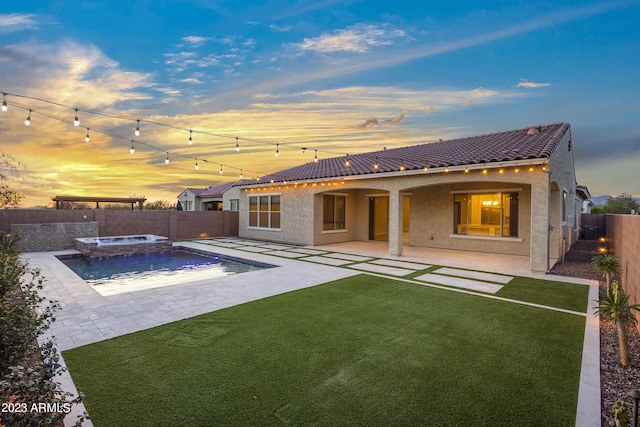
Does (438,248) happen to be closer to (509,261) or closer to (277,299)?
(509,261)

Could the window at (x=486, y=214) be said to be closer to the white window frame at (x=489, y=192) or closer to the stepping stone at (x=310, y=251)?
the white window frame at (x=489, y=192)

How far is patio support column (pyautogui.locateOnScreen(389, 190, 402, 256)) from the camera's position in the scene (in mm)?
11047

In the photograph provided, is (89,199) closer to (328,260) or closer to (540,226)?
(328,260)

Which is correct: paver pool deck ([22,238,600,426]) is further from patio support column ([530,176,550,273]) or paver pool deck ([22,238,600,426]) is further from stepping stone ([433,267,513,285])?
patio support column ([530,176,550,273])

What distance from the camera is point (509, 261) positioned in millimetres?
10141

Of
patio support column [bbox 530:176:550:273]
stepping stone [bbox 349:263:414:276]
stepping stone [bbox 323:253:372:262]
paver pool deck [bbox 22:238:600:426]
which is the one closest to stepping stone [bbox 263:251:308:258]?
paver pool deck [bbox 22:238:600:426]

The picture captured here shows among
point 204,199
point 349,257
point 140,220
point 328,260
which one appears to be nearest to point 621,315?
point 328,260

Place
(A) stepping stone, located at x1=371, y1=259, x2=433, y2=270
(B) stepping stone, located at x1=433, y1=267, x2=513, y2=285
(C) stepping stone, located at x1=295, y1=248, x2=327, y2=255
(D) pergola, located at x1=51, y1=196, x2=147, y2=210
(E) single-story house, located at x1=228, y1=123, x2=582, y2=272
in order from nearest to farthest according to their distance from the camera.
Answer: (B) stepping stone, located at x1=433, y1=267, x2=513, y2=285
(E) single-story house, located at x1=228, y1=123, x2=582, y2=272
(A) stepping stone, located at x1=371, y1=259, x2=433, y2=270
(C) stepping stone, located at x1=295, y1=248, x2=327, y2=255
(D) pergola, located at x1=51, y1=196, x2=147, y2=210

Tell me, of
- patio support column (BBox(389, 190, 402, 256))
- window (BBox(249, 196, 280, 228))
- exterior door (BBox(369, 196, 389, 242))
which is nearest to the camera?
patio support column (BBox(389, 190, 402, 256))

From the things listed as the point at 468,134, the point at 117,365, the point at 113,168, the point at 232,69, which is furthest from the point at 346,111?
the point at 113,168

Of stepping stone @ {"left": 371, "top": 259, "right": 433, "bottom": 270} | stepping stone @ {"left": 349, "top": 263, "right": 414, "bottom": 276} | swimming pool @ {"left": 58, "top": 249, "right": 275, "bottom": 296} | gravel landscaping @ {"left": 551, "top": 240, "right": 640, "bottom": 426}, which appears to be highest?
stepping stone @ {"left": 371, "top": 259, "right": 433, "bottom": 270}

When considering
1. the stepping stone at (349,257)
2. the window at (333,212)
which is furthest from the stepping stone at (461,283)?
the window at (333,212)

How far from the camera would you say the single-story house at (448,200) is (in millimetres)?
8734

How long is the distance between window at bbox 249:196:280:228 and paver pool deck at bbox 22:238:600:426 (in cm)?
491
